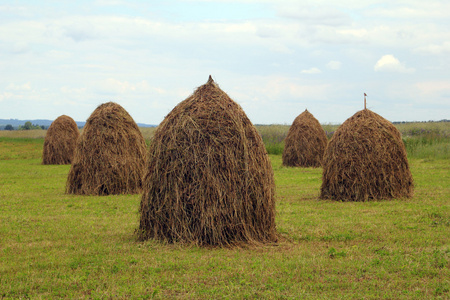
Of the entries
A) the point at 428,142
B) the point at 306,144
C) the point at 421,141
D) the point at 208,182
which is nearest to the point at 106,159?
the point at 208,182

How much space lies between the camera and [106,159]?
17.1 m

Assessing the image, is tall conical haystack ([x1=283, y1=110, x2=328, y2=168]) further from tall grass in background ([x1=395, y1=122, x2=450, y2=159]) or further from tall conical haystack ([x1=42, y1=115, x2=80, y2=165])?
tall conical haystack ([x1=42, y1=115, x2=80, y2=165])

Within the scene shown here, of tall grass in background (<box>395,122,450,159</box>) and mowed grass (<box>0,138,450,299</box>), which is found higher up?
tall grass in background (<box>395,122,450,159</box>)

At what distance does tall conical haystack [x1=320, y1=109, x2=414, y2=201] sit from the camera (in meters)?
14.7

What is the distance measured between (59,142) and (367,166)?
912 inches

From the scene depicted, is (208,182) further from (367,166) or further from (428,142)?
(428,142)

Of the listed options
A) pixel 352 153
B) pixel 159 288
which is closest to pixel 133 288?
pixel 159 288

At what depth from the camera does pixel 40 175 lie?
2448 cm

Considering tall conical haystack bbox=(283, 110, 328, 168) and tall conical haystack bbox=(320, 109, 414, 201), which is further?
tall conical haystack bbox=(283, 110, 328, 168)

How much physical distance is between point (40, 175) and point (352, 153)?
15.9 meters

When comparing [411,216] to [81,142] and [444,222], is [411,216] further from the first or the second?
[81,142]

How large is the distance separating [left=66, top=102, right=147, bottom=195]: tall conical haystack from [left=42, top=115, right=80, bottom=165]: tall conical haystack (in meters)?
15.7

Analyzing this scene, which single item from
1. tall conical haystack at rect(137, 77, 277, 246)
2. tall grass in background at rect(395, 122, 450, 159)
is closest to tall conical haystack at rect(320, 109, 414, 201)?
tall conical haystack at rect(137, 77, 277, 246)

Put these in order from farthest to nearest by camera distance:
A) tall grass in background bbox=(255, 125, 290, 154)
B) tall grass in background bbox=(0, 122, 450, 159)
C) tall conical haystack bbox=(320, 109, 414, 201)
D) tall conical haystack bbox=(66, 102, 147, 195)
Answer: tall grass in background bbox=(255, 125, 290, 154) → tall grass in background bbox=(0, 122, 450, 159) → tall conical haystack bbox=(66, 102, 147, 195) → tall conical haystack bbox=(320, 109, 414, 201)
